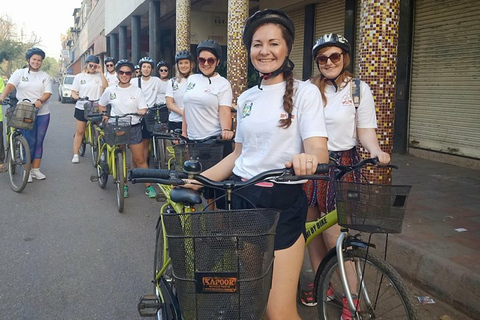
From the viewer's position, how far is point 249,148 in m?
2.52

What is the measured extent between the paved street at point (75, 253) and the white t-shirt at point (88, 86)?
7.48ft

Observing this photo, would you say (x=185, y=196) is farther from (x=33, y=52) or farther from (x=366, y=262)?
(x=33, y=52)

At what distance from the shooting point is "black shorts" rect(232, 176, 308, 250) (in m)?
2.36

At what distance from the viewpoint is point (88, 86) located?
384 inches

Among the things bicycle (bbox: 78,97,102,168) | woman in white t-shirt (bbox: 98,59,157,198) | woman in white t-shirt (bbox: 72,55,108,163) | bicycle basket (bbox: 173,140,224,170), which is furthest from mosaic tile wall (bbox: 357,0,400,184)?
woman in white t-shirt (bbox: 72,55,108,163)

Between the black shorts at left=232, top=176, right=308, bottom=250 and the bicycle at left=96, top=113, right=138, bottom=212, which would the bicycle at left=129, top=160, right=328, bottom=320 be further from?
the bicycle at left=96, top=113, right=138, bottom=212

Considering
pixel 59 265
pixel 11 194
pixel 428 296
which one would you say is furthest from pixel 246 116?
pixel 11 194

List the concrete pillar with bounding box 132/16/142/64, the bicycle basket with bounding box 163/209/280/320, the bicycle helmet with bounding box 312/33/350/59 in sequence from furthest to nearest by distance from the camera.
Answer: the concrete pillar with bounding box 132/16/142/64 < the bicycle helmet with bounding box 312/33/350/59 < the bicycle basket with bounding box 163/209/280/320

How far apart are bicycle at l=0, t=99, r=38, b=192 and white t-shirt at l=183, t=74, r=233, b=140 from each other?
124 inches

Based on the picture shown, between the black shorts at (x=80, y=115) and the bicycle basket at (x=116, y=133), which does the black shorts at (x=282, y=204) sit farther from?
the black shorts at (x=80, y=115)

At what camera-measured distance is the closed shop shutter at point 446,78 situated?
348 inches

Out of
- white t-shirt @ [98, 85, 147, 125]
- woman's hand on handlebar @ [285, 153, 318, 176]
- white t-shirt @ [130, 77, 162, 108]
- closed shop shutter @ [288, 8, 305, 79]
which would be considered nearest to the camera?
woman's hand on handlebar @ [285, 153, 318, 176]

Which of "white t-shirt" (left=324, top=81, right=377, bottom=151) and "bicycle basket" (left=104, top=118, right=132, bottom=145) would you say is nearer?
"white t-shirt" (left=324, top=81, right=377, bottom=151)

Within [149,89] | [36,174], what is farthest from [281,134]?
[36,174]
